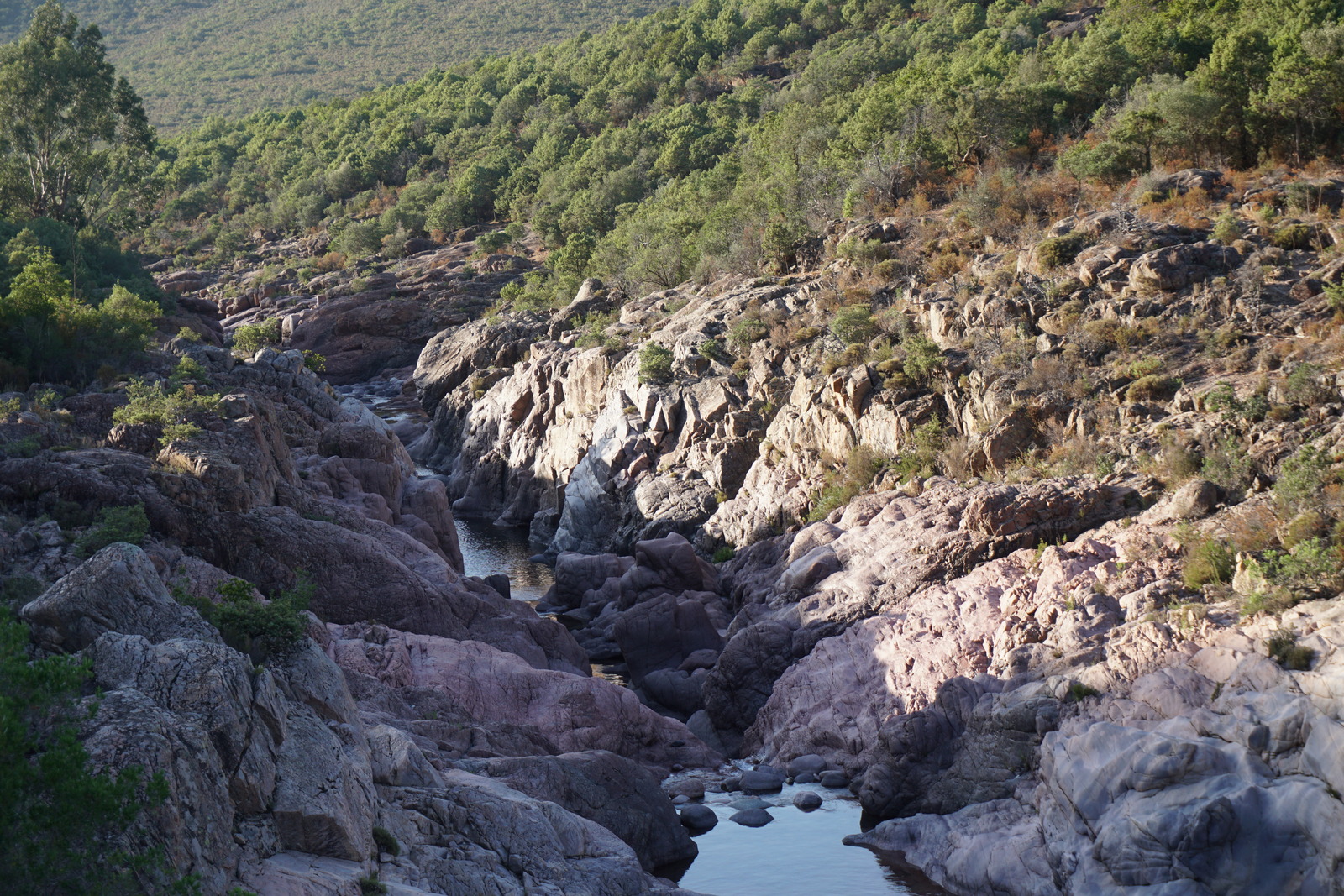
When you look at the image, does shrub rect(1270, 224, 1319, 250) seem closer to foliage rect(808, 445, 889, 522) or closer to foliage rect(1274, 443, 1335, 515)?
foliage rect(808, 445, 889, 522)

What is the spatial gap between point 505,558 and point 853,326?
16473 millimetres

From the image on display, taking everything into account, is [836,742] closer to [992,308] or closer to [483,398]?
[992,308]

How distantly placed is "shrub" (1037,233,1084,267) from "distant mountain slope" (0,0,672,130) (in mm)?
120367

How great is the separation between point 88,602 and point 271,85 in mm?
156482

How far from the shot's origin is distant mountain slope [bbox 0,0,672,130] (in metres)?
145

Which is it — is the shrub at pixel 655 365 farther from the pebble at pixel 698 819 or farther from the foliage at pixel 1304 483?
the foliage at pixel 1304 483

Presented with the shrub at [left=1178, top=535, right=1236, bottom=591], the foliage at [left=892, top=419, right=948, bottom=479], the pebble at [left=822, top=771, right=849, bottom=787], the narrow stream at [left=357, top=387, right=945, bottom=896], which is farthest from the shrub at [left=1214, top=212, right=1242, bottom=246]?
the narrow stream at [left=357, top=387, right=945, bottom=896]

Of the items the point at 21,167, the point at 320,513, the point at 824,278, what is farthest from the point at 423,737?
the point at 21,167

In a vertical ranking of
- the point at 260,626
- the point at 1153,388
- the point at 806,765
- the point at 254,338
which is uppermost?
the point at 260,626

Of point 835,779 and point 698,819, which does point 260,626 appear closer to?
point 698,819

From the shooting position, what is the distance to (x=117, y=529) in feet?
60.1

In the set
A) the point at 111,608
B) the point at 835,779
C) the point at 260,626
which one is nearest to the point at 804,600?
the point at 835,779

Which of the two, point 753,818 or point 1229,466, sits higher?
point 1229,466

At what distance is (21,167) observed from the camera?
5072cm
